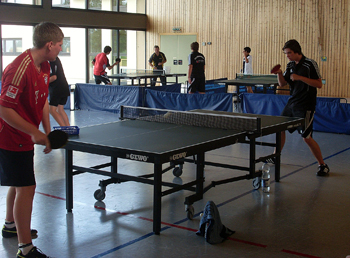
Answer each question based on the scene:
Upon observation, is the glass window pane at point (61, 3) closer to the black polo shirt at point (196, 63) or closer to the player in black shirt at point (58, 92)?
the black polo shirt at point (196, 63)

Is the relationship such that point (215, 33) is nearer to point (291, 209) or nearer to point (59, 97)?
point (59, 97)

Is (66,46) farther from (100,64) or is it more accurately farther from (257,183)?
(257,183)

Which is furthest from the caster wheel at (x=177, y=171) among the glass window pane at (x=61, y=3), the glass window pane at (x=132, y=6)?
the glass window pane at (x=132, y=6)

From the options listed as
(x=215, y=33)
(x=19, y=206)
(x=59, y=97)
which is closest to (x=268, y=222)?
(x=19, y=206)

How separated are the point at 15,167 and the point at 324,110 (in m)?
7.29

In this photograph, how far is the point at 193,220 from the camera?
4.24 m

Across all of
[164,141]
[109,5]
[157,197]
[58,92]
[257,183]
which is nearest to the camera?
[157,197]

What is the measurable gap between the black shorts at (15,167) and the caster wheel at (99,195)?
5.20 ft

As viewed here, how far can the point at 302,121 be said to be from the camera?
5.59 metres

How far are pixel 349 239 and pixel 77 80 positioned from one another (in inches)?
612

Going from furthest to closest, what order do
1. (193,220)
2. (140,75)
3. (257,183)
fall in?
1. (140,75)
2. (257,183)
3. (193,220)

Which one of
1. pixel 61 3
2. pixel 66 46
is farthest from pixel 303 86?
pixel 66 46

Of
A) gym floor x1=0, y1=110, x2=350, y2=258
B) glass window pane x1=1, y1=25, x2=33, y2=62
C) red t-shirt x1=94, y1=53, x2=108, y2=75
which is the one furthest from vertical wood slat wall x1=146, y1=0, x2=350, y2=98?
gym floor x1=0, y1=110, x2=350, y2=258

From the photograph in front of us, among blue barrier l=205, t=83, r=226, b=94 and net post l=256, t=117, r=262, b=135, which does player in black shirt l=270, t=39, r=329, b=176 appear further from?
blue barrier l=205, t=83, r=226, b=94
